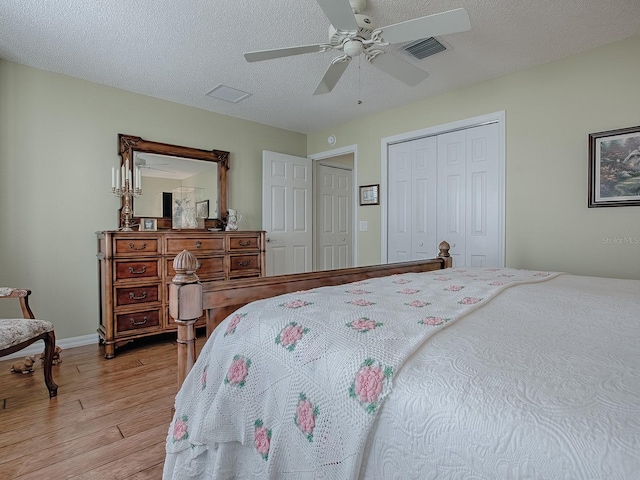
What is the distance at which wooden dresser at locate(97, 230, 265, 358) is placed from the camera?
3.00 m

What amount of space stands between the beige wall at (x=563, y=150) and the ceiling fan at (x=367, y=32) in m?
1.39

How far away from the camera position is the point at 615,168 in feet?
8.68

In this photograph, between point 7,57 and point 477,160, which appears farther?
point 477,160

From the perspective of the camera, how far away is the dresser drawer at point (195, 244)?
3.33 meters

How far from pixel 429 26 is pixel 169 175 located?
2979 mm

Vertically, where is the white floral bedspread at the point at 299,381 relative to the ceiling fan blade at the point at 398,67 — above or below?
below

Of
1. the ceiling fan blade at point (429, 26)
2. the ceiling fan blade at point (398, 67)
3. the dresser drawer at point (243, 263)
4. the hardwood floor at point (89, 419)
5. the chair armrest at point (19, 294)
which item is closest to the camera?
the hardwood floor at point (89, 419)

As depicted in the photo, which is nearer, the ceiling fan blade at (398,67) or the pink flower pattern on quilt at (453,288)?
the pink flower pattern on quilt at (453,288)

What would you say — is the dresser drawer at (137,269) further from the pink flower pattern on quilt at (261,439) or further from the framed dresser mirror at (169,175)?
the pink flower pattern on quilt at (261,439)

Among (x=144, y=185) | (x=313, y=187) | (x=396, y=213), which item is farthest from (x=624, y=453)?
(x=313, y=187)

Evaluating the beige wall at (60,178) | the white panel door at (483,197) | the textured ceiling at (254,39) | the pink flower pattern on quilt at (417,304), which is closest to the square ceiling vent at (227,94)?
the textured ceiling at (254,39)

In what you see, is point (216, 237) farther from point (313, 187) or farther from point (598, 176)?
point (598, 176)

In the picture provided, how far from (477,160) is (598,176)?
99 centimetres

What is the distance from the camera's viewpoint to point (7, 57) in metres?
2.85
